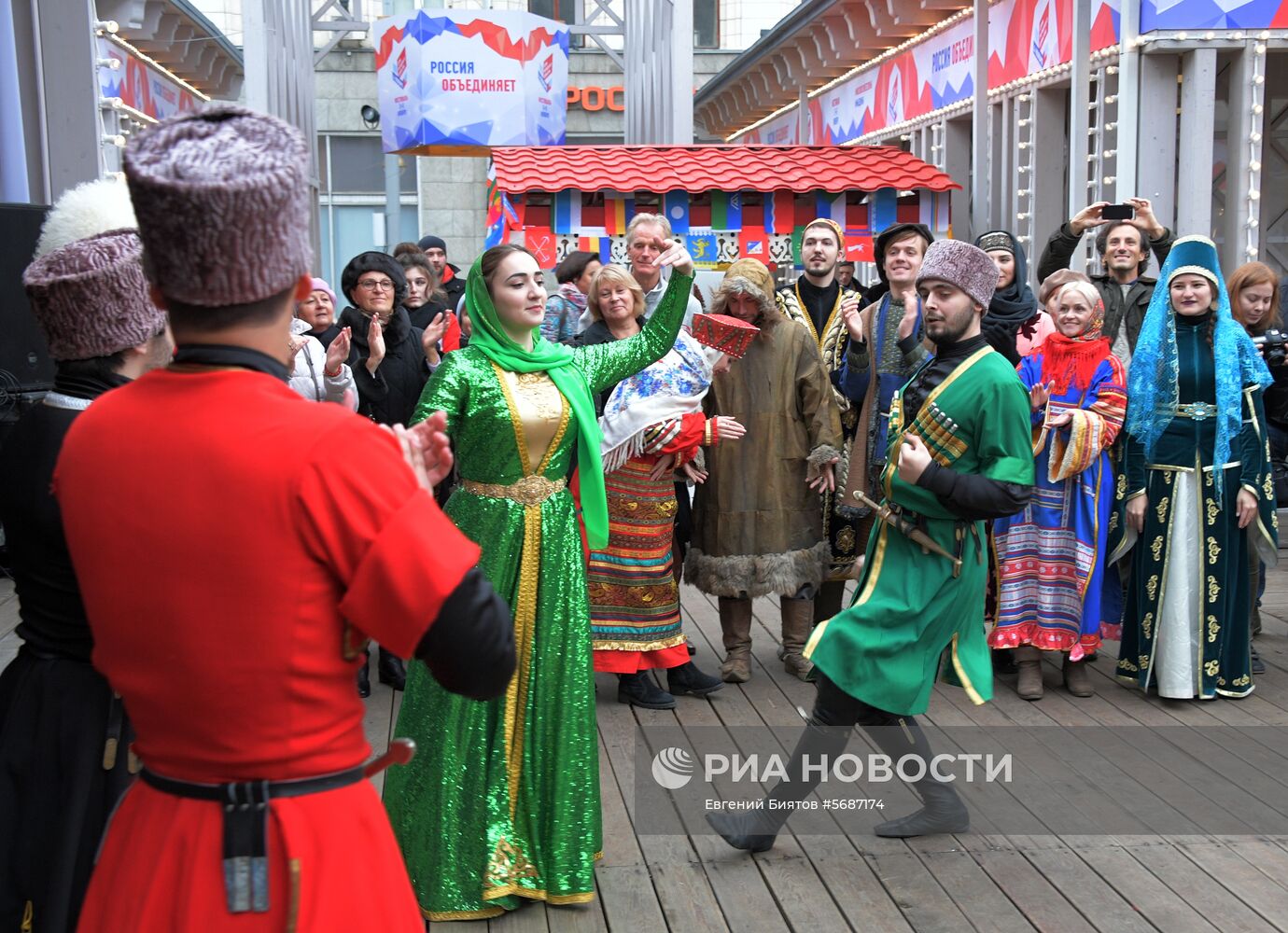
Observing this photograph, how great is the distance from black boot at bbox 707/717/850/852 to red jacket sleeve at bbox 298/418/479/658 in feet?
7.97

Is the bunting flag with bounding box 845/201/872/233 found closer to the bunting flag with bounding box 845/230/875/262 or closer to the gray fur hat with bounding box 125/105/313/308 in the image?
the bunting flag with bounding box 845/230/875/262

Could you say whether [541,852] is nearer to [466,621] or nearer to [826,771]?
[826,771]

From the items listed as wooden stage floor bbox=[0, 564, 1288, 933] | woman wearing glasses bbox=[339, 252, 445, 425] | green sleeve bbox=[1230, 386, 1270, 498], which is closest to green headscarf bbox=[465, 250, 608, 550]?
wooden stage floor bbox=[0, 564, 1288, 933]

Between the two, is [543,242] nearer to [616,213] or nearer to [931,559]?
[616,213]

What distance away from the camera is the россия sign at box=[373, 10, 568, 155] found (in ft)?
50.7

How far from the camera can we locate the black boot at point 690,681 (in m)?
5.68

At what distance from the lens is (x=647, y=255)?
5.77m

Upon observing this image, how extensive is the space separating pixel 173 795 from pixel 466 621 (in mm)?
455

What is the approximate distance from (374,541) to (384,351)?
422cm

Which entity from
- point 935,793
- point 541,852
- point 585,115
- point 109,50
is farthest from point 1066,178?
point 585,115

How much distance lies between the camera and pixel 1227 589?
5.54 m

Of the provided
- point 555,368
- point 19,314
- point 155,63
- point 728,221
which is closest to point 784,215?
point 728,221

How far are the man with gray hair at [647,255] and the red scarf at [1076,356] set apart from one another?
150 centimetres

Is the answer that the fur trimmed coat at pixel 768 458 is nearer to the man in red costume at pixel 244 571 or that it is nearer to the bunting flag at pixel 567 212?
the man in red costume at pixel 244 571
